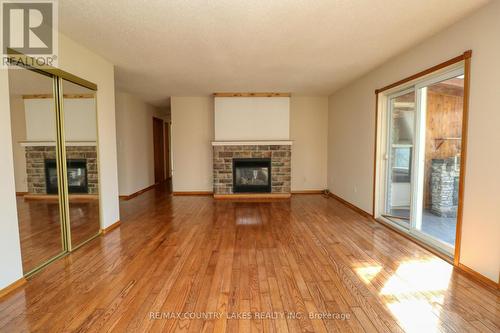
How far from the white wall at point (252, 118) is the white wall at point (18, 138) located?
3694 millimetres

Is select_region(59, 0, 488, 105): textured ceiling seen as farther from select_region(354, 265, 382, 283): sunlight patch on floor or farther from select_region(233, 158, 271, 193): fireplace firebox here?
select_region(354, 265, 382, 283): sunlight patch on floor

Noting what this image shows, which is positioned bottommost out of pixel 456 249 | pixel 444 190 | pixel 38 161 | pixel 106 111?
pixel 456 249

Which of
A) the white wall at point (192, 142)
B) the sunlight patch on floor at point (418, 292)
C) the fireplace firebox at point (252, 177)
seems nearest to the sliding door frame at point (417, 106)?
the sunlight patch on floor at point (418, 292)

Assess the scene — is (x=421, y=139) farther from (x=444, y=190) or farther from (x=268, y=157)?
(x=268, y=157)

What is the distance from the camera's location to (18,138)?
2.13 metres

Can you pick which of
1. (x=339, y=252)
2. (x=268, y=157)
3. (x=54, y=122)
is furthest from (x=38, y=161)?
(x=268, y=157)

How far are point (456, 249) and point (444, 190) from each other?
751mm

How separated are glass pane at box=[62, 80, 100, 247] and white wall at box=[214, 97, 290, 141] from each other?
2858 mm

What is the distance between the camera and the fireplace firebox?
565 centimetres

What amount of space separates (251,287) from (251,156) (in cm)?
382

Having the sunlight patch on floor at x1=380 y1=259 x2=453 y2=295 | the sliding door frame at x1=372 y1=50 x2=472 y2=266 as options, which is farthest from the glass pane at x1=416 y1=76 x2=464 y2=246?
the sunlight patch on floor at x1=380 y1=259 x2=453 y2=295

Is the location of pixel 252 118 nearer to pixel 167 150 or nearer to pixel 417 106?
pixel 417 106

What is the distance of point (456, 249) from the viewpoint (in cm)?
232

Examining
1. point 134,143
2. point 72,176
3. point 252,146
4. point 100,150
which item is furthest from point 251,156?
point 72,176
